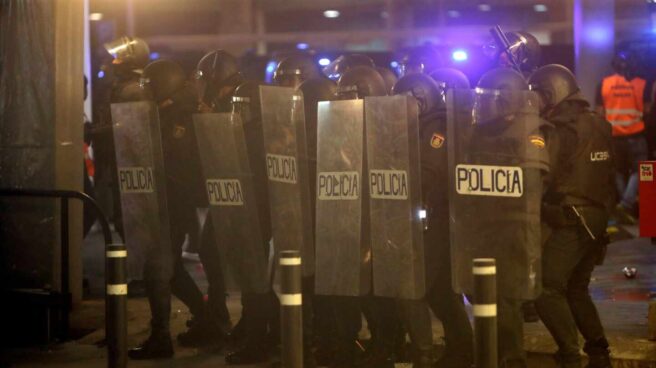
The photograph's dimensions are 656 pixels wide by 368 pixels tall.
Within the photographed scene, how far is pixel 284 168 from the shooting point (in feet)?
26.9

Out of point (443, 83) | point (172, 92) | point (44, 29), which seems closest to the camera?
point (443, 83)

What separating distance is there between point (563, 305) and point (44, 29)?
487cm

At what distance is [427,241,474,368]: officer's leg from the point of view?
812 centimetres

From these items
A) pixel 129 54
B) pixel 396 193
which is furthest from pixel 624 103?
pixel 396 193

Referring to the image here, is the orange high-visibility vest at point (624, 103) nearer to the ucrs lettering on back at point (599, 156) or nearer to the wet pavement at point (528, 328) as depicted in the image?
the wet pavement at point (528, 328)

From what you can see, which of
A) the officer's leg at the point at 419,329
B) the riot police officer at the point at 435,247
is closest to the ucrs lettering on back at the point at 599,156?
the riot police officer at the point at 435,247

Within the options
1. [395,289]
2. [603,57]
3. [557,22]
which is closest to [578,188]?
[395,289]

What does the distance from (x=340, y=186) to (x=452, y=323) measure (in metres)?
1.16

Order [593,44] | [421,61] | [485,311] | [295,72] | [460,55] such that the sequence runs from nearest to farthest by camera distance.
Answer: [485,311] → [295,72] → [421,61] → [460,55] → [593,44]

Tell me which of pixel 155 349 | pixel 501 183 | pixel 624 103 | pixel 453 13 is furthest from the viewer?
pixel 453 13

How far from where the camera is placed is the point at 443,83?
8547 millimetres

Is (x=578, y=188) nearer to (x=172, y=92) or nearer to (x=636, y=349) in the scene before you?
(x=636, y=349)

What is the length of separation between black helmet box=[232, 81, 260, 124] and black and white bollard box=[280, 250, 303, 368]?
197 centimetres

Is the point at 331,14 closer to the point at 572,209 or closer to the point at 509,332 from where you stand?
the point at 572,209
